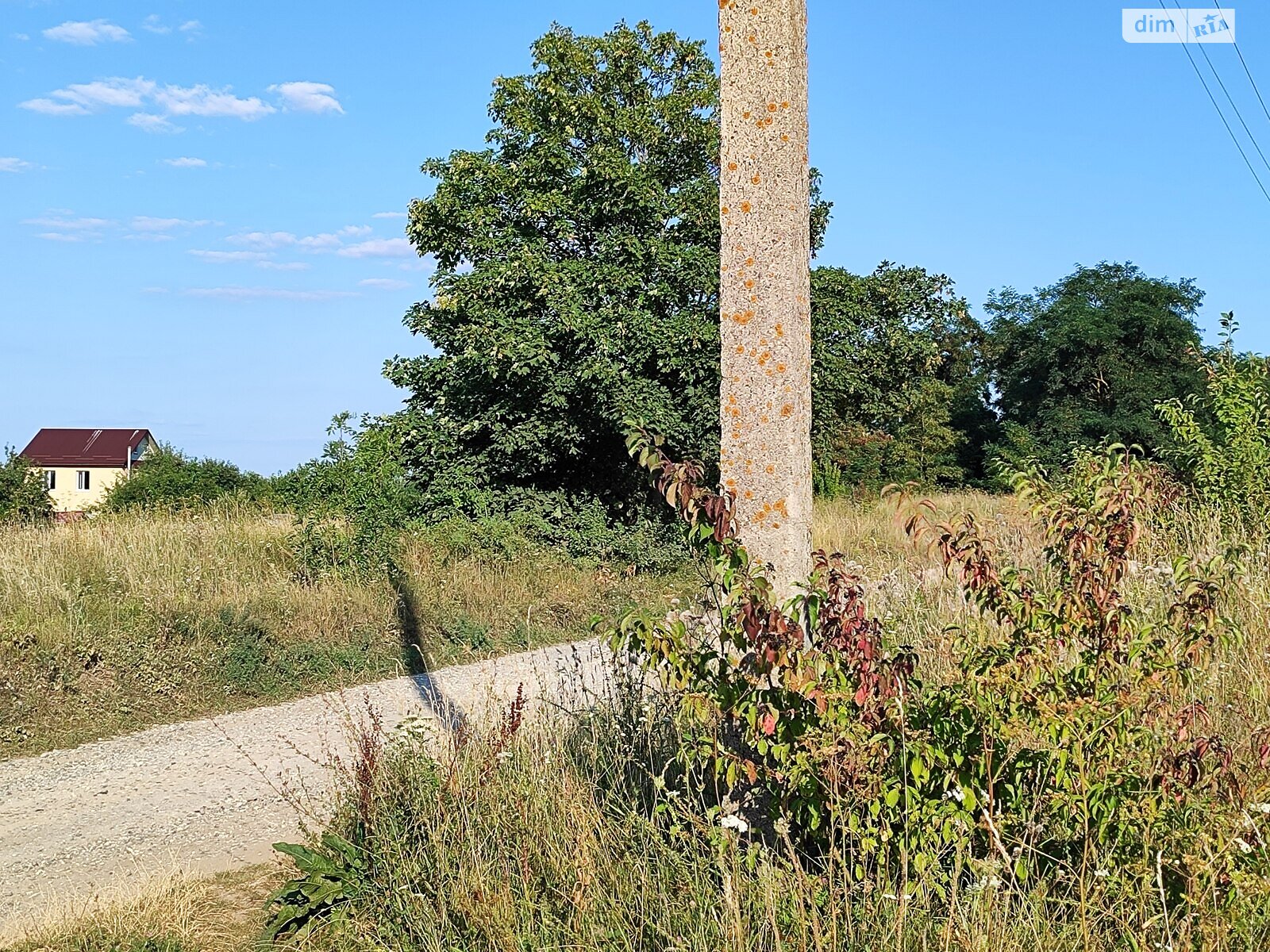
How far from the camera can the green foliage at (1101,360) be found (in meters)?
28.0

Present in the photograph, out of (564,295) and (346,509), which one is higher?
(564,295)

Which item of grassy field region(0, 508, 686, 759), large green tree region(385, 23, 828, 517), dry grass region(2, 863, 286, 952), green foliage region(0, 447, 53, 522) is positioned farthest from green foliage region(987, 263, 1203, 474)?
dry grass region(2, 863, 286, 952)

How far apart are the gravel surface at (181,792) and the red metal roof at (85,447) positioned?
5194cm

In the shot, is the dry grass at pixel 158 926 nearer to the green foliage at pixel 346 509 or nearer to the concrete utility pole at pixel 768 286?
the concrete utility pole at pixel 768 286

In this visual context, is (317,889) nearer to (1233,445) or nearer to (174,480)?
(1233,445)

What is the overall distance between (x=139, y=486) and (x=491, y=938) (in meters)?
19.7

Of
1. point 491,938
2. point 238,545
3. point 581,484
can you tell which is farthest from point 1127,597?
point 581,484

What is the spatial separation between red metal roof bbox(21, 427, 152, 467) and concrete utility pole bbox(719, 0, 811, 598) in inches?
2252

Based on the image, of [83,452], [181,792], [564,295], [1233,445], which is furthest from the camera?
[83,452]

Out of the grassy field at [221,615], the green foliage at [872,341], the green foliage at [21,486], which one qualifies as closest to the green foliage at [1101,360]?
the green foliage at [872,341]

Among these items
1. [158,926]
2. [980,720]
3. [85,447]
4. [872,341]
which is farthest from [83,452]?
[980,720]

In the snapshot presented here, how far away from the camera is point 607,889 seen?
351cm

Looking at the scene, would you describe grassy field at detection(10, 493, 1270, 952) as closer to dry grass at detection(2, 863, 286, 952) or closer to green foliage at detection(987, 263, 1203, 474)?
dry grass at detection(2, 863, 286, 952)

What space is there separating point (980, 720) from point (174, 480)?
20580 mm
